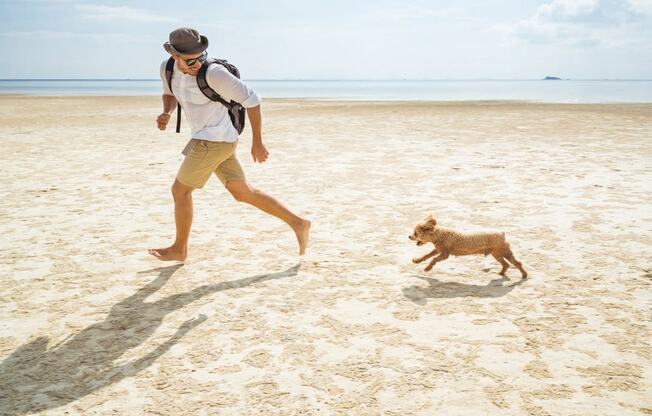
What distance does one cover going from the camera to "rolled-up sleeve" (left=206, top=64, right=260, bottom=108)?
3.78 m

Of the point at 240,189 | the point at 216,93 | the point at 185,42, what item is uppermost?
the point at 185,42

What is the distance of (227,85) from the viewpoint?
379 centimetres

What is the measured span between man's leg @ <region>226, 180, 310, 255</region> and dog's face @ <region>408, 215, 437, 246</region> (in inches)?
40.1

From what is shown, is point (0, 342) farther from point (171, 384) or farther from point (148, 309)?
point (171, 384)

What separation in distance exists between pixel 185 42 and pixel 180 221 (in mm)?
1499

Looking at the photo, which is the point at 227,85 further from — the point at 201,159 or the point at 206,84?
the point at 201,159

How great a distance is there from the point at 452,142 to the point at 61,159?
8.85m

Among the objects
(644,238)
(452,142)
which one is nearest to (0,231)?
(644,238)

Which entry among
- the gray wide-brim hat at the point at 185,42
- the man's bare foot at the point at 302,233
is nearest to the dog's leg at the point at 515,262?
the man's bare foot at the point at 302,233

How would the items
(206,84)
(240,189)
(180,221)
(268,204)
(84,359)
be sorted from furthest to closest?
(268,204)
(240,189)
(180,221)
(206,84)
(84,359)

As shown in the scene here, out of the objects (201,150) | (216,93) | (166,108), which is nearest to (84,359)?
(201,150)

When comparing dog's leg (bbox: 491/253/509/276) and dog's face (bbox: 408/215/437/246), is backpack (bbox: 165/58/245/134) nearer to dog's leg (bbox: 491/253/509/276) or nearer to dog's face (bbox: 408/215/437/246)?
dog's face (bbox: 408/215/437/246)

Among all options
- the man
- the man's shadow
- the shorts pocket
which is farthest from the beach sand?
the shorts pocket

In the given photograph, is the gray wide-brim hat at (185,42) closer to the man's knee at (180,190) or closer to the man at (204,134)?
the man at (204,134)
